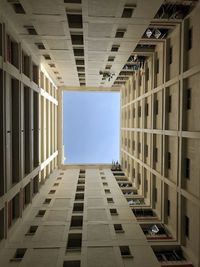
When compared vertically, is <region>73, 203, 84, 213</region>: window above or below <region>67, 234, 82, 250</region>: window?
above

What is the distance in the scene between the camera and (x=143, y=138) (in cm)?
2714

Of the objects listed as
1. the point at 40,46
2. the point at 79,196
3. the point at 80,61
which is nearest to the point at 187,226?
the point at 79,196

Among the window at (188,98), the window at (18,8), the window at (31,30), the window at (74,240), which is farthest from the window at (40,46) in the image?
the window at (74,240)

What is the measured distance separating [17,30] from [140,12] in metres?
7.62

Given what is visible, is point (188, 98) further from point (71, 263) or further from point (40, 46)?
point (71, 263)

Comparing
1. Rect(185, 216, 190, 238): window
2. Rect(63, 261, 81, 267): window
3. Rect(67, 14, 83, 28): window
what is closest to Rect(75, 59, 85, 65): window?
Rect(67, 14, 83, 28): window

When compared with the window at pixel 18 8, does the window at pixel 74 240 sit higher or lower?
lower

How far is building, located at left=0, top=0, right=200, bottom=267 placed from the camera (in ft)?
49.6

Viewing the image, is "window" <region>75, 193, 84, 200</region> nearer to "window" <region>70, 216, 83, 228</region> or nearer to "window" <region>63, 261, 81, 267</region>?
"window" <region>70, 216, 83, 228</region>

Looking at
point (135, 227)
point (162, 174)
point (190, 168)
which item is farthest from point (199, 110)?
point (135, 227)

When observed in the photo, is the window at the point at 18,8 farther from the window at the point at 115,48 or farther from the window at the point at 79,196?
the window at the point at 79,196

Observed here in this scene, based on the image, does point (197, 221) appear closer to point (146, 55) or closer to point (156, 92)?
point (156, 92)

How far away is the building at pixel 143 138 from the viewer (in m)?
15.1

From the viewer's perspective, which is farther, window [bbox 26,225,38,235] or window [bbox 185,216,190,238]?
window [bbox 26,225,38,235]
